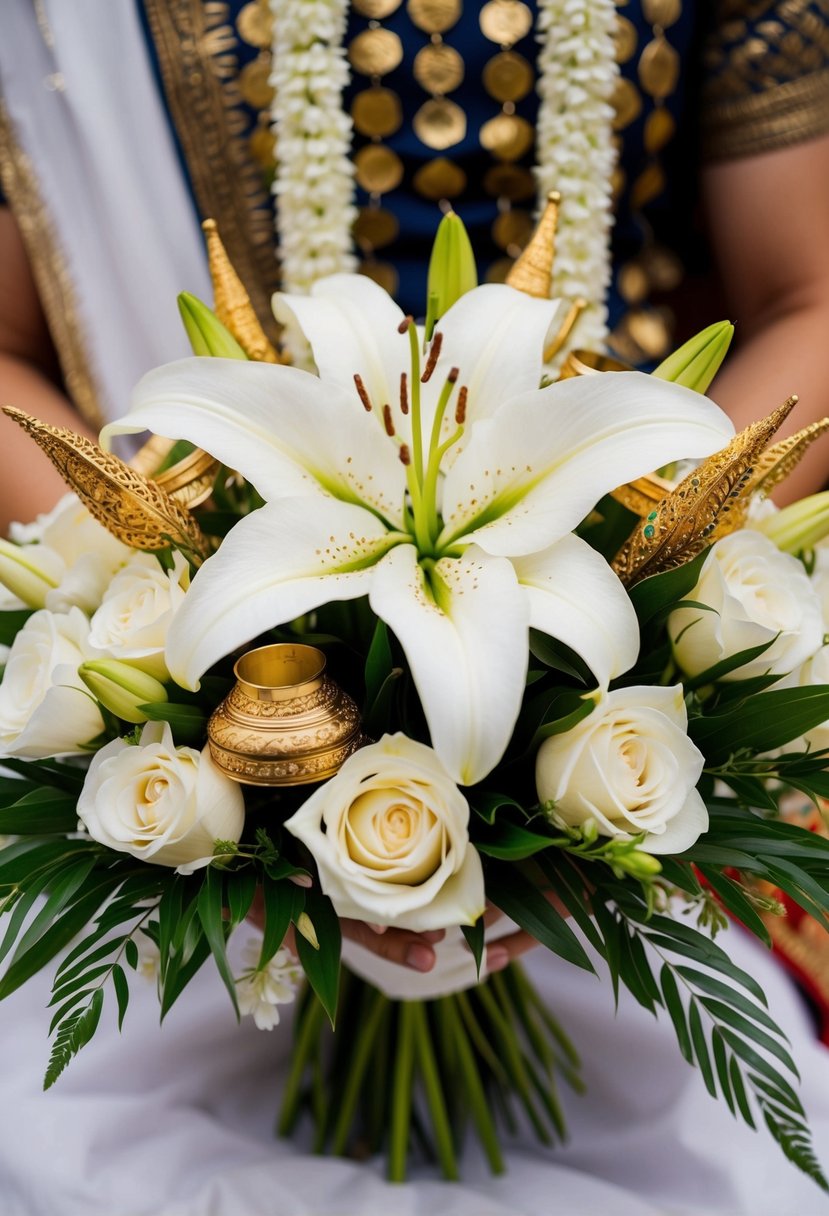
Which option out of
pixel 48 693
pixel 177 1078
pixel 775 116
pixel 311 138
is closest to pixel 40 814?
pixel 48 693

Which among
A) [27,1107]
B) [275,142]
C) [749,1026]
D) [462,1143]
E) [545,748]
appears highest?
[275,142]

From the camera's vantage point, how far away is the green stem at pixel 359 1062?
59 centimetres

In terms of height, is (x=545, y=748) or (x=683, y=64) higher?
(x=683, y=64)

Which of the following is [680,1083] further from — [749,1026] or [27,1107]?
[27,1107]

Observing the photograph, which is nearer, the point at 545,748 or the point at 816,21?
the point at 545,748

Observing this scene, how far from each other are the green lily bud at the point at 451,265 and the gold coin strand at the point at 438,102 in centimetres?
31

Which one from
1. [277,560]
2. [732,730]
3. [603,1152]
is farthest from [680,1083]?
[277,560]

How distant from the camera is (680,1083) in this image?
60 centimetres

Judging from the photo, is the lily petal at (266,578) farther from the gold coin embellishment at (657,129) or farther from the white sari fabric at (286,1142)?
the gold coin embellishment at (657,129)

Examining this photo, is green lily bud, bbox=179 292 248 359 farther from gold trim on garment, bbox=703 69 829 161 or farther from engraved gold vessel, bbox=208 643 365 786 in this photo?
gold trim on garment, bbox=703 69 829 161

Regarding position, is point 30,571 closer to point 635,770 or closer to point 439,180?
point 635,770

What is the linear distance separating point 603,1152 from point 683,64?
78cm

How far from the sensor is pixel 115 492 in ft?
1.23

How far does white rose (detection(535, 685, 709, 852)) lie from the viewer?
342 millimetres
